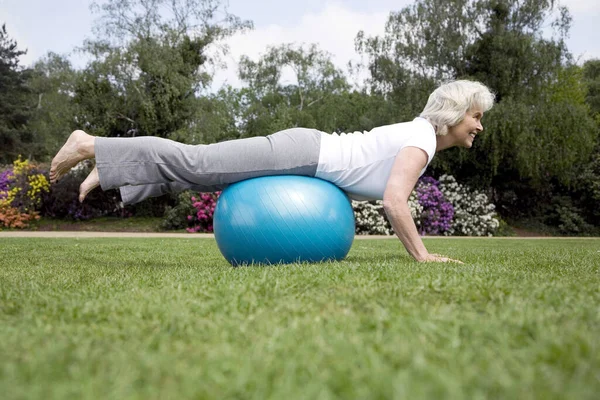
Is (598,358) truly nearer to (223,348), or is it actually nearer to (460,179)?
(223,348)

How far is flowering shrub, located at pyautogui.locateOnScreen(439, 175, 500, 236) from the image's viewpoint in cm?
1565

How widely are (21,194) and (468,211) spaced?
13.5 metres

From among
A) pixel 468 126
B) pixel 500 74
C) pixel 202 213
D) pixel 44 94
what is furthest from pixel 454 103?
pixel 44 94

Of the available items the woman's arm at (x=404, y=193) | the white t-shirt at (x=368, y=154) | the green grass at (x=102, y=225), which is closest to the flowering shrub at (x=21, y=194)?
the green grass at (x=102, y=225)

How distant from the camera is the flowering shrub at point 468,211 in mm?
15648

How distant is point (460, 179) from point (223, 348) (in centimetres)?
1712

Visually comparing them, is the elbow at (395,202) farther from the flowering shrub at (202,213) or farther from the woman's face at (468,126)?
the flowering shrub at (202,213)

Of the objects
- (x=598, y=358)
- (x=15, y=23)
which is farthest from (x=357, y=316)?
(x=15, y=23)

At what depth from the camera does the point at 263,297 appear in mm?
2246

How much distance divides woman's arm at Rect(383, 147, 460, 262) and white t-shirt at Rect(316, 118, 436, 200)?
0.11 meters

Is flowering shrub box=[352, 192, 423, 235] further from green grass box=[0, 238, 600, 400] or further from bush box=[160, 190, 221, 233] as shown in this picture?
green grass box=[0, 238, 600, 400]

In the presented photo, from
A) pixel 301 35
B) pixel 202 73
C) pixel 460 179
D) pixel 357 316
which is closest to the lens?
pixel 357 316

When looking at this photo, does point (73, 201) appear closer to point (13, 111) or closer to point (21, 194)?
point (21, 194)

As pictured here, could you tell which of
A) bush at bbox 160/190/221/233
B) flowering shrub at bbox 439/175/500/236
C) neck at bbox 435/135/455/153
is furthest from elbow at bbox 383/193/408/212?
flowering shrub at bbox 439/175/500/236
